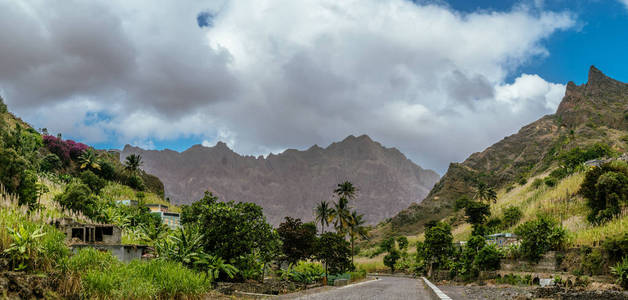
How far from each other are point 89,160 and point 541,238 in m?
80.8

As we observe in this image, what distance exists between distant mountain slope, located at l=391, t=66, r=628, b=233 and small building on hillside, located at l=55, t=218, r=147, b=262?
407ft

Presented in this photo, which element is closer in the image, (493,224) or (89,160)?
(493,224)

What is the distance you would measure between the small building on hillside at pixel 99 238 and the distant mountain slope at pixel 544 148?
123941 mm

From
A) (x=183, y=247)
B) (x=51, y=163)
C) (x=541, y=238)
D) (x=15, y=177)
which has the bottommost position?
(x=541, y=238)

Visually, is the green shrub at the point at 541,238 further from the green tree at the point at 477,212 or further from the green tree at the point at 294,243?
the green tree at the point at 477,212

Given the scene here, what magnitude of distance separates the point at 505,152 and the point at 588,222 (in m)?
179

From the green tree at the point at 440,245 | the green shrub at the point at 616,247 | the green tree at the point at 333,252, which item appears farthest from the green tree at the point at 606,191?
the green tree at the point at 333,252

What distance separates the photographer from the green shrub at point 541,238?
87.3 feet

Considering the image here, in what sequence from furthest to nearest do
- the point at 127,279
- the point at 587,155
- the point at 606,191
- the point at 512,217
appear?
1. the point at 587,155
2. the point at 512,217
3. the point at 606,191
4. the point at 127,279

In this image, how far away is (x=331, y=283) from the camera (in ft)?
110

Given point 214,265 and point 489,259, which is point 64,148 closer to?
point 214,265

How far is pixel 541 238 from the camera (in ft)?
88.4

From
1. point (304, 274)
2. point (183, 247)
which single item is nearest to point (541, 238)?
point (304, 274)

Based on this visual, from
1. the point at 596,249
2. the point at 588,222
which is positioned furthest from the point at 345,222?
the point at 596,249
